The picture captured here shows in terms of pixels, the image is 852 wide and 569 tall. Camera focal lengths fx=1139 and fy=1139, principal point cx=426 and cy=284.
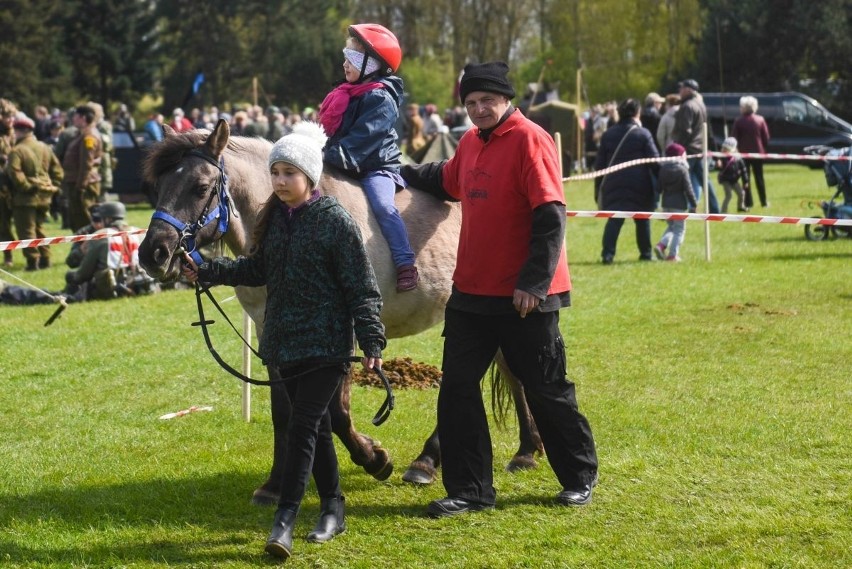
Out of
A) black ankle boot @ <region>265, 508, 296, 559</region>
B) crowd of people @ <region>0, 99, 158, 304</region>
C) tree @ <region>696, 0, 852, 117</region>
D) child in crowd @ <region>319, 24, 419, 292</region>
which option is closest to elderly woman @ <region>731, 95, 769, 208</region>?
crowd of people @ <region>0, 99, 158, 304</region>

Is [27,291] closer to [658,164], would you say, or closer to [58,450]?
[58,450]

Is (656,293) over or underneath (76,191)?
underneath

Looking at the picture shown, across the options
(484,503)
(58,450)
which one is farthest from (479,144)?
(58,450)

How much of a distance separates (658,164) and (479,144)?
34.2ft

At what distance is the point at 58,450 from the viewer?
287 inches

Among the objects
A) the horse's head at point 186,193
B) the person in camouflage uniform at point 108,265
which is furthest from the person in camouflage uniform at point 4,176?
the horse's head at point 186,193

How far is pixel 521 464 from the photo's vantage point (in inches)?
259

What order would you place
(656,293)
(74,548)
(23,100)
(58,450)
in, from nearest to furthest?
(74,548), (58,450), (656,293), (23,100)

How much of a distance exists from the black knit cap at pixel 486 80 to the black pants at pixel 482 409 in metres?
1.12

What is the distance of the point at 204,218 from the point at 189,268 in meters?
0.33

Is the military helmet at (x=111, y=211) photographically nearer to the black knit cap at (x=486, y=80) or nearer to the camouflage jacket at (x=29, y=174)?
the camouflage jacket at (x=29, y=174)

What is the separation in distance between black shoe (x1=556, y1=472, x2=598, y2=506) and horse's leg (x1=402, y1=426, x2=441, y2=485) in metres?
0.80

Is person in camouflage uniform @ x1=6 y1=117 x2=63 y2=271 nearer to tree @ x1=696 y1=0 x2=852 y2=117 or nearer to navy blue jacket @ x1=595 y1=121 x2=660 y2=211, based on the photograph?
navy blue jacket @ x1=595 y1=121 x2=660 y2=211

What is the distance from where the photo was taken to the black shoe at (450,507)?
5754 millimetres
